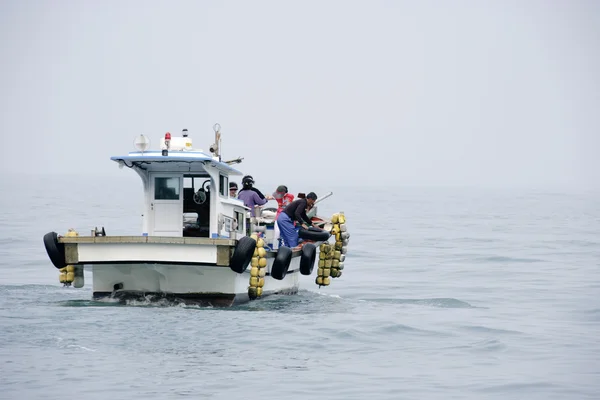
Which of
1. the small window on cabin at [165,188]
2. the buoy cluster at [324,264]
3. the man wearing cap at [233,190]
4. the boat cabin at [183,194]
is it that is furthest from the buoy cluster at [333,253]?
the small window on cabin at [165,188]

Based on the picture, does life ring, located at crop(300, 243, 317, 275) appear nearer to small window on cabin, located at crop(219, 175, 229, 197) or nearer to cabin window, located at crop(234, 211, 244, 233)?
cabin window, located at crop(234, 211, 244, 233)

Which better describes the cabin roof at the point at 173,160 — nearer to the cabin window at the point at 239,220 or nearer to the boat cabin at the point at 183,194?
the boat cabin at the point at 183,194

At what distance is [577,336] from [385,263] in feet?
69.6

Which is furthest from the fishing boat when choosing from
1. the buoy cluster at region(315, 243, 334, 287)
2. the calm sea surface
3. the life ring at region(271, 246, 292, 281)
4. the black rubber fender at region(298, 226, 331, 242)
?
the buoy cluster at region(315, 243, 334, 287)

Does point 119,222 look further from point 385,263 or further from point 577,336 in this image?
point 577,336

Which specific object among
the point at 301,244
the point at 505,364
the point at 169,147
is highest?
the point at 169,147

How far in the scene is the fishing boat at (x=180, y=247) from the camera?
24625 millimetres

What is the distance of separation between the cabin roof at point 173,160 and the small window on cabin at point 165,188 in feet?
0.92

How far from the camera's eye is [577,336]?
25578 mm

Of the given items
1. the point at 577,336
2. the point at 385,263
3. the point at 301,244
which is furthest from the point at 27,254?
the point at 577,336

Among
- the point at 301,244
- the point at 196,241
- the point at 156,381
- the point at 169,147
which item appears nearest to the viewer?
the point at 156,381

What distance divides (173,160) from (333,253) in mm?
7288

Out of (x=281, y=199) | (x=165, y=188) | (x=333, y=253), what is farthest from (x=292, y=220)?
(x=165, y=188)

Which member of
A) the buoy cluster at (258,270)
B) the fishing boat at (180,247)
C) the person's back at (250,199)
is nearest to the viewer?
the fishing boat at (180,247)
